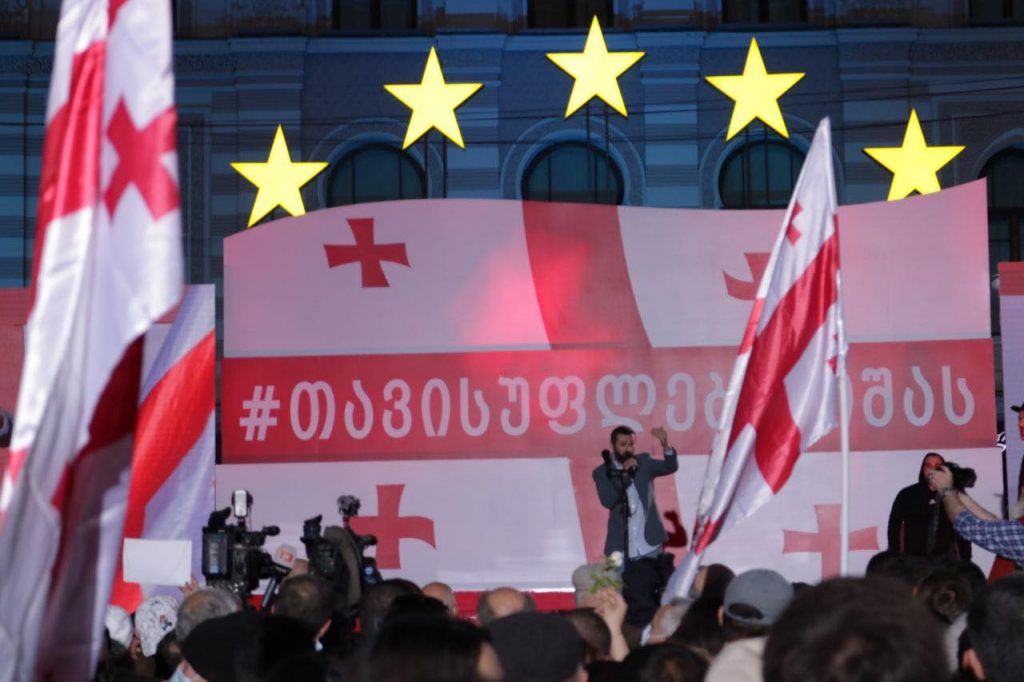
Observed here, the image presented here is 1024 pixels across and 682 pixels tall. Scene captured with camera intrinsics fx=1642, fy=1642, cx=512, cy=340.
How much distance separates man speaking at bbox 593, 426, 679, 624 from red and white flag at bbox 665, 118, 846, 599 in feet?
11.5

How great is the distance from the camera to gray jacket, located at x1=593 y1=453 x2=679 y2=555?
10.8 m

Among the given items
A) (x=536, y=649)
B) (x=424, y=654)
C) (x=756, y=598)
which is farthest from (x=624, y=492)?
(x=424, y=654)

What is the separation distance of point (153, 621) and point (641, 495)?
424 centimetres

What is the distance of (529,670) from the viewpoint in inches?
154

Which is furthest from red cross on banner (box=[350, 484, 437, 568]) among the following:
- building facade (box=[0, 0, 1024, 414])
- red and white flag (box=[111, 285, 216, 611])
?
building facade (box=[0, 0, 1024, 414])

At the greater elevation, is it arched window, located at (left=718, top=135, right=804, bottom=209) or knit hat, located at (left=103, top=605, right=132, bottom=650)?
arched window, located at (left=718, top=135, right=804, bottom=209)

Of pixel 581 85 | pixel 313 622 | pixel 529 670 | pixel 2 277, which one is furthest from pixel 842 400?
pixel 2 277

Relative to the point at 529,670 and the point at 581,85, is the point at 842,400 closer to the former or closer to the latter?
the point at 529,670

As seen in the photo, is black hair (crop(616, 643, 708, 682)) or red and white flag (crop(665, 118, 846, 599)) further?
red and white flag (crop(665, 118, 846, 599))

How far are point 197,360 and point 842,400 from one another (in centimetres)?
614

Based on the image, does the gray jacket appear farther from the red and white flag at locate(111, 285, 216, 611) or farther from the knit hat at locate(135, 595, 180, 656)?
the knit hat at locate(135, 595, 180, 656)

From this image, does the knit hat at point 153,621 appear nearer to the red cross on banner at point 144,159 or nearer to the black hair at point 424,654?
the red cross on banner at point 144,159

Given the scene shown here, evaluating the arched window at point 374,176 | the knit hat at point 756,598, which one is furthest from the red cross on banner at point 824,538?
the arched window at point 374,176

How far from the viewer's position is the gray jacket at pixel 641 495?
1075 centimetres
